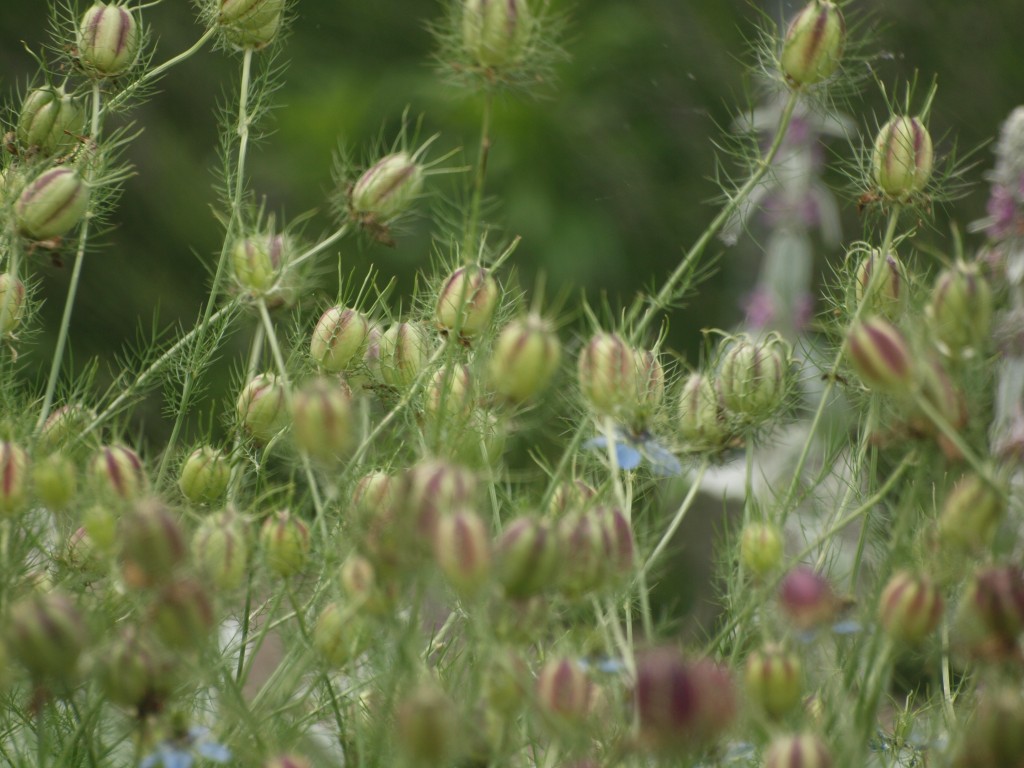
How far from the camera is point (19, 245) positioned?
0.59 meters

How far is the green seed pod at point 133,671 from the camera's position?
423 mm

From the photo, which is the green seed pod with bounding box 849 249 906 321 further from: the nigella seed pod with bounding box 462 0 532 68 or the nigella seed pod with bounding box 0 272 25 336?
the nigella seed pod with bounding box 0 272 25 336

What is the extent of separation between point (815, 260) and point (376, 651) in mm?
2442

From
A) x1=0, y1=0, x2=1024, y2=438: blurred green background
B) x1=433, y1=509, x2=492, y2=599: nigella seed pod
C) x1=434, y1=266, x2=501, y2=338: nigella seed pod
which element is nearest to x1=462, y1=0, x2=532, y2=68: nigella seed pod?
x1=434, y1=266, x2=501, y2=338: nigella seed pod

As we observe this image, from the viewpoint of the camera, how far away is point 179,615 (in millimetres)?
405

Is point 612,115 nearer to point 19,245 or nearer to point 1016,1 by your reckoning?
point 1016,1

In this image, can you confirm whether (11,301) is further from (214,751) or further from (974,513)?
(974,513)

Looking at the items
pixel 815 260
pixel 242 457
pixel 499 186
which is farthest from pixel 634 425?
pixel 815 260

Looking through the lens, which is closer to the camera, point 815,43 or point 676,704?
point 676,704

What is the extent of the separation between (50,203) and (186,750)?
234 millimetres

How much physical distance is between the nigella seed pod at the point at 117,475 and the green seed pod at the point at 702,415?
9.3 inches

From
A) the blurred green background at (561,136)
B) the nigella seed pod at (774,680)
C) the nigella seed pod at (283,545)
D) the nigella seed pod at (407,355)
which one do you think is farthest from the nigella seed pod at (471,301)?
the blurred green background at (561,136)

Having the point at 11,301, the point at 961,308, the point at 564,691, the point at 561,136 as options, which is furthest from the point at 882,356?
the point at 561,136

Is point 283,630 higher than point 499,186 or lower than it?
higher
